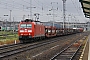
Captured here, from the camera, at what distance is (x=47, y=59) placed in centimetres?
1603

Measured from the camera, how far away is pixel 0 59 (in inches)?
610

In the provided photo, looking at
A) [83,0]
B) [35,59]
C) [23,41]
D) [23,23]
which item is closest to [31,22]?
[23,23]

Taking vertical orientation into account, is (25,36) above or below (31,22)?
below

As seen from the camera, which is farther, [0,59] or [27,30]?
[27,30]

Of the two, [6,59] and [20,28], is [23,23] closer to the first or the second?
[20,28]

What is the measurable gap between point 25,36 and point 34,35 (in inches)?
54.2

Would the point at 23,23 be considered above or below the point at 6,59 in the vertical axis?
above

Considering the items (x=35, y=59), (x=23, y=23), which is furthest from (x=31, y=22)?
(x=35, y=59)

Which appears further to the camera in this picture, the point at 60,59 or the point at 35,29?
the point at 35,29

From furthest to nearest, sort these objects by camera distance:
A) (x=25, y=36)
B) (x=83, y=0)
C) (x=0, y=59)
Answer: (x=25, y=36), (x=0, y=59), (x=83, y=0)

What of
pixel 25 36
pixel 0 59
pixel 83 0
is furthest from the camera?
pixel 25 36

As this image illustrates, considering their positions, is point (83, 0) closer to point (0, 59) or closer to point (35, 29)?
point (0, 59)

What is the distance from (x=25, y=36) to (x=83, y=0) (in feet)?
63.7

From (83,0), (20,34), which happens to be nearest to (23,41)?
(20,34)
